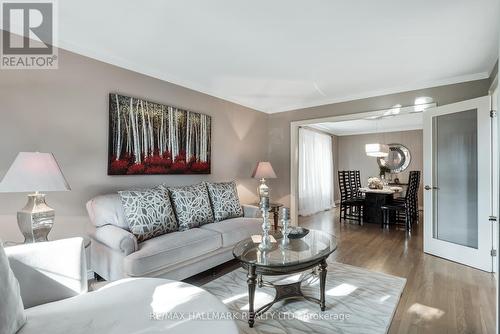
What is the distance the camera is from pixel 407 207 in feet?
16.0

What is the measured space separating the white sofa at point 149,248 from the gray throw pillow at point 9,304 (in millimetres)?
949

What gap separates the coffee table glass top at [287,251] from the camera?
6.23 feet

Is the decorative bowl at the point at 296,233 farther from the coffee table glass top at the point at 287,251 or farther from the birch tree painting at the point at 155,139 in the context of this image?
the birch tree painting at the point at 155,139

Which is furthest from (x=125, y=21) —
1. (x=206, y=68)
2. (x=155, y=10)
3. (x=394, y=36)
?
(x=394, y=36)

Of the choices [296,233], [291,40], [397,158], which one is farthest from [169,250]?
[397,158]

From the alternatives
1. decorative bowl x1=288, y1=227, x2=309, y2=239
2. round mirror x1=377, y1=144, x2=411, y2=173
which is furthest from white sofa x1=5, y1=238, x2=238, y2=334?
round mirror x1=377, y1=144, x2=411, y2=173

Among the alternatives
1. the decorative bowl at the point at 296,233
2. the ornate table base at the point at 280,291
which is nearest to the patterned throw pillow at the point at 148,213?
the ornate table base at the point at 280,291

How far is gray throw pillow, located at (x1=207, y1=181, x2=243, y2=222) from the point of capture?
3.31 m

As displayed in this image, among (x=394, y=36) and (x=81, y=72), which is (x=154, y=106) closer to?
(x=81, y=72)

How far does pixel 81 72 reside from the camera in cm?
264

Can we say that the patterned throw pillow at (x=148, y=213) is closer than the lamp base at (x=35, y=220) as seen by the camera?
No

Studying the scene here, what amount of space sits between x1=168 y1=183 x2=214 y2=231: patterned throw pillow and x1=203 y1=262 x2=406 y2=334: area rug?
→ 2.24 feet

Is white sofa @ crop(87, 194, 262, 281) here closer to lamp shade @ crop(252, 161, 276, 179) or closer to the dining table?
lamp shade @ crop(252, 161, 276, 179)

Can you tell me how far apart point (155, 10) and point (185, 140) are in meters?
1.80
